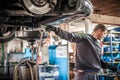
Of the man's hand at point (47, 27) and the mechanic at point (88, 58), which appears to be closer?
the man's hand at point (47, 27)

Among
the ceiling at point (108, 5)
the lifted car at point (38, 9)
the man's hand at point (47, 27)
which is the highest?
the ceiling at point (108, 5)

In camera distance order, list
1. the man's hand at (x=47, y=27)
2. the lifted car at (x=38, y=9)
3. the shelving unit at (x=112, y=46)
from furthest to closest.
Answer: the shelving unit at (x=112, y=46) → the man's hand at (x=47, y=27) → the lifted car at (x=38, y=9)

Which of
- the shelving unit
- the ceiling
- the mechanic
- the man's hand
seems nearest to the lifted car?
the man's hand

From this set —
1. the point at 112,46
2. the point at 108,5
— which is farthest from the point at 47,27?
the point at 112,46

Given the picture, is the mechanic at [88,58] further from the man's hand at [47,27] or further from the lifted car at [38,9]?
the lifted car at [38,9]

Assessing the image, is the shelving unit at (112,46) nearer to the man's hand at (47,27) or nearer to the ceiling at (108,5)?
the ceiling at (108,5)

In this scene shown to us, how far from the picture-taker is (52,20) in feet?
7.14

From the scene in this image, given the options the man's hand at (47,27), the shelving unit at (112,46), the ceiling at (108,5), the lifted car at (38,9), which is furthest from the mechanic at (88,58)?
the shelving unit at (112,46)

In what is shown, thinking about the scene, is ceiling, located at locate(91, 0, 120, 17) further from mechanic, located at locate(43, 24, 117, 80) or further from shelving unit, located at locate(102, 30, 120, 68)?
mechanic, located at locate(43, 24, 117, 80)

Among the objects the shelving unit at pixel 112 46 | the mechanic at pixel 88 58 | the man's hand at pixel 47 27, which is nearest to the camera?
the man's hand at pixel 47 27

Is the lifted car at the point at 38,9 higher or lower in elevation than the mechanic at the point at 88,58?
higher

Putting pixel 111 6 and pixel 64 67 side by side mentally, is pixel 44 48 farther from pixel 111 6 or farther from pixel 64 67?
pixel 111 6

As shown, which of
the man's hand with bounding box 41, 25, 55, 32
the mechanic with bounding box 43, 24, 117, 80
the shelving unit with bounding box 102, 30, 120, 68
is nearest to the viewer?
the man's hand with bounding box 41, 25, 55, 32

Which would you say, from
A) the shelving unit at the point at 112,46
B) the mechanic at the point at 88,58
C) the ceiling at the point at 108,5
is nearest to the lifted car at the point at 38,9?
the mechanic at the point at 88,58
